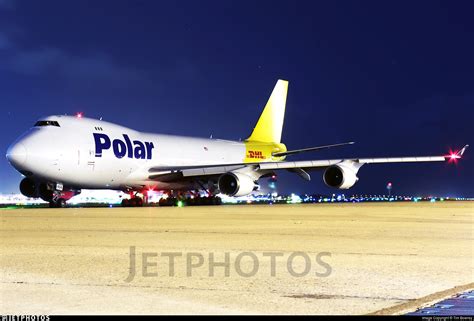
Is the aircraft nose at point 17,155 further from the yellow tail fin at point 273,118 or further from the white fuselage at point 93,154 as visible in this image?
the yellow tail fin at point 273,118

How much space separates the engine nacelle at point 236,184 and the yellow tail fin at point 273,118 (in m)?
12.5

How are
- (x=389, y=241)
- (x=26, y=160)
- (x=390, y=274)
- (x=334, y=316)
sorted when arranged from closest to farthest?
(x=334, y=316)
(x=390, y=274)
(x=389, y=241)
(x=26, y=160)

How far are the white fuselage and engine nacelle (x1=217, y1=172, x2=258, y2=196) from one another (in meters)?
4.06

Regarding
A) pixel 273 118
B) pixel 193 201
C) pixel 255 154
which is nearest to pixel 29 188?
pixel 193 201

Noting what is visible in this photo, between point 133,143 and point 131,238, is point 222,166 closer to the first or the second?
point 133,143

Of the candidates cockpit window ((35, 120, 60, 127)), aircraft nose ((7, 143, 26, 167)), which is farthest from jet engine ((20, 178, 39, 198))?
aircraft nose ((7, 143, 26, 167))

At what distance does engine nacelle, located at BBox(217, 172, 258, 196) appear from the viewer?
34719mm

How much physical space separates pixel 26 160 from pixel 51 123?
2.46 metres

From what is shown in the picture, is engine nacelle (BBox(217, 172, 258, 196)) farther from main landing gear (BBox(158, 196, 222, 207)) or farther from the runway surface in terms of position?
the runway surface

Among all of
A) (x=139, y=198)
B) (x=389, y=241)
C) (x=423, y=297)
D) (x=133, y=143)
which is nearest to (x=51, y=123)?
(x=133, y=143)

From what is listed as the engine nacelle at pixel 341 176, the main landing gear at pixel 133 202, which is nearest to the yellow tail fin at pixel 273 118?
the engine nacelle at pixel 341 176

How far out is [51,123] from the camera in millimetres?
32156

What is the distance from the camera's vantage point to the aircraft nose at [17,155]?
3044cm

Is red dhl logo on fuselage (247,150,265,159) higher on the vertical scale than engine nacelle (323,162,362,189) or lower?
higher
